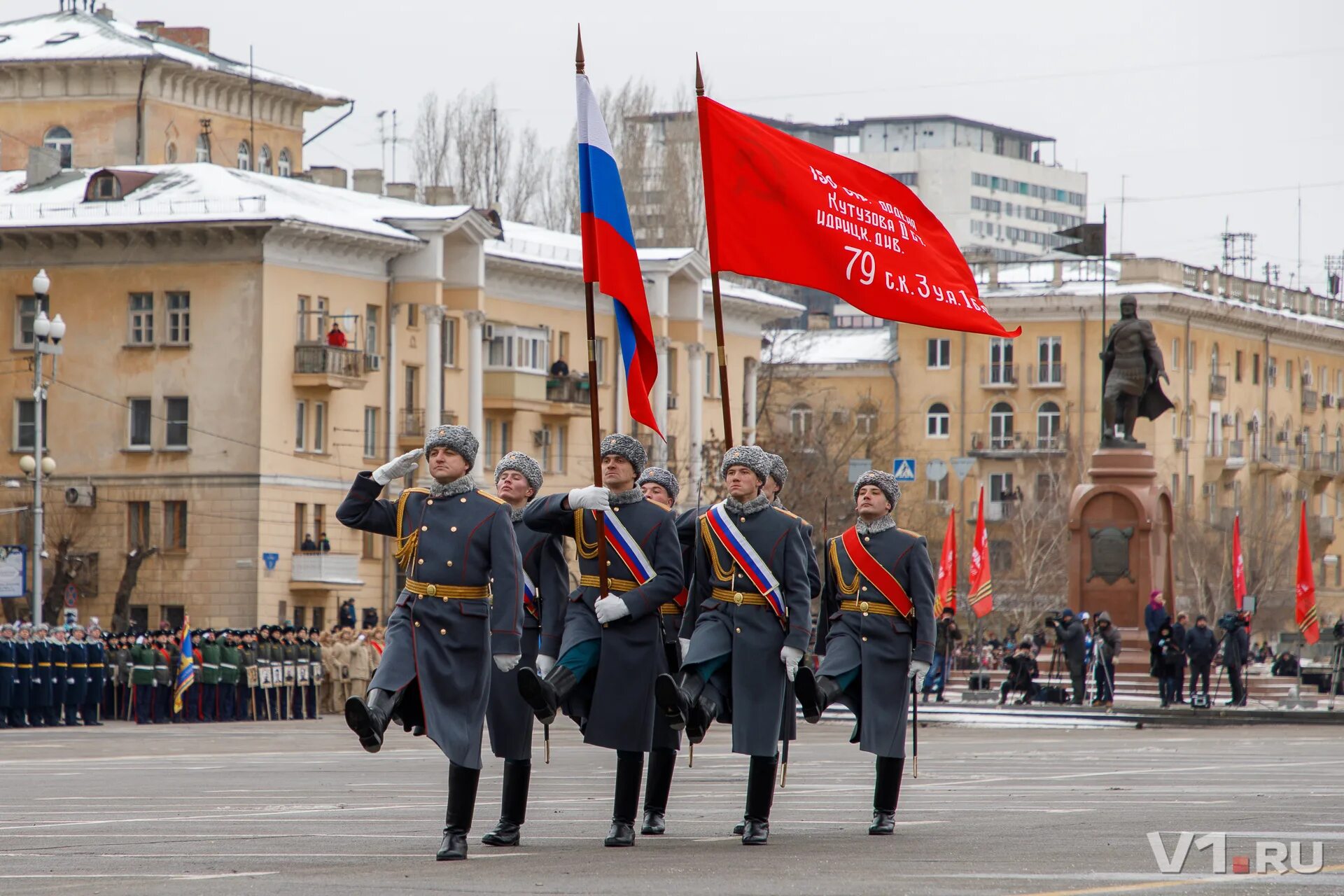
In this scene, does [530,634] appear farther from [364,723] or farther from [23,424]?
[23,424]

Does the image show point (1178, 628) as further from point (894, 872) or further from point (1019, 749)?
point (894, 872)

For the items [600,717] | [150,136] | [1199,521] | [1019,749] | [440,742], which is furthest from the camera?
[1199,521]

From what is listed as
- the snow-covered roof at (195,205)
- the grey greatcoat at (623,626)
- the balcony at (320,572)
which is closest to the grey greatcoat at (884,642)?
the grey greatcoat at (623,626)

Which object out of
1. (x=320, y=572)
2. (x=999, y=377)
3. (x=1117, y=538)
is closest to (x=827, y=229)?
(x=1117, y=538)

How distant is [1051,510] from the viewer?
265 ft

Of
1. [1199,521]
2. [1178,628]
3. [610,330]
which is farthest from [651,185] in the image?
[1178,628]

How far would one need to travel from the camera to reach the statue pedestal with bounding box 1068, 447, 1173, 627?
3834 cm

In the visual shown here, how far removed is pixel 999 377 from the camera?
9619 cm

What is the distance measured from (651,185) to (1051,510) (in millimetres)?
16660

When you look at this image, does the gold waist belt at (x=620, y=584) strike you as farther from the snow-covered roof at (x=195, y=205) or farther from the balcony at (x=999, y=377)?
the balcony at (x=999, y=377)

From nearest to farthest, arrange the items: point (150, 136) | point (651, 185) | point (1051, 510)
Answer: point (150, 136), point (651, 185), point (1051, 510)

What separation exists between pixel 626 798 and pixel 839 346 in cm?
8986

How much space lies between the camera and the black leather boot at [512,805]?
12.5m
